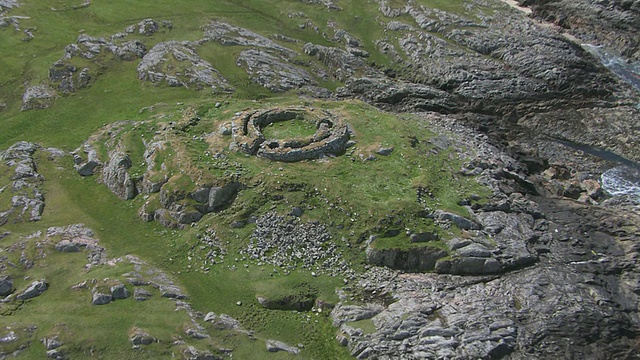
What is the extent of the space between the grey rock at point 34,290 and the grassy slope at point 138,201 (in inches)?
24.8

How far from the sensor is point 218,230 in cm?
4444

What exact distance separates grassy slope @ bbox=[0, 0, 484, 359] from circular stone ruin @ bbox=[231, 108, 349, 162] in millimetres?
1817

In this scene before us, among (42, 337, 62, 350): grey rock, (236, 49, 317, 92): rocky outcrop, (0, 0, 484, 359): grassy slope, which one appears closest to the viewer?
(42, 337, 62, 350): grey rock

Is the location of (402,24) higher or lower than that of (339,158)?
higher

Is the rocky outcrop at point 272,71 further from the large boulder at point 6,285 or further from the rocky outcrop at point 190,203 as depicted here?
the large boulder at point 6,285

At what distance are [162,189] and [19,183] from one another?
16.1 m

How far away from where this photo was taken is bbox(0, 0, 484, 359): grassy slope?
117 feet

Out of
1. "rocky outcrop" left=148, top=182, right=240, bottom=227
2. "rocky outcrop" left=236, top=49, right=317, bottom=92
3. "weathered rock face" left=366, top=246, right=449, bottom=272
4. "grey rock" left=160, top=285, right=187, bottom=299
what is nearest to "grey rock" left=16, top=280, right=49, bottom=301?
"grey rock" left=160, top=285, right=187, bottom=299

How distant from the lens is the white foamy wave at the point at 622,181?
185ft

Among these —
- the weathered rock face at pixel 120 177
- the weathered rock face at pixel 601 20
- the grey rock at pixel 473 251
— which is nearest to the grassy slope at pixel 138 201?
the weathered rock face at pixel 120 177

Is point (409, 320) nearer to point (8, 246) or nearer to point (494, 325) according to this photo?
point (494, 325)

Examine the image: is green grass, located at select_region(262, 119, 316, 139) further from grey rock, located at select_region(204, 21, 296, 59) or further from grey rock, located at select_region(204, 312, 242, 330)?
grey rock, located at select_region(204, 312, 242, 330)

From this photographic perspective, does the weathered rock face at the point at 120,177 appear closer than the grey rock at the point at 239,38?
Yes

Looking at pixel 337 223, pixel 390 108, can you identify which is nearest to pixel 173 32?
pixel 390 108
